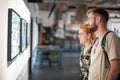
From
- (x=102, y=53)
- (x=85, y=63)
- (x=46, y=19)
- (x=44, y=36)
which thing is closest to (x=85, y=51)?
(x=85, y=63)

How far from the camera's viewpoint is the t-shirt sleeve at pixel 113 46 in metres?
2.67

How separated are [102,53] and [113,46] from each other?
0.49 feet

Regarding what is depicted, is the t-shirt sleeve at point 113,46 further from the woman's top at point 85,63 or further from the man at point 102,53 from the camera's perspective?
the woman's top at point 85,63

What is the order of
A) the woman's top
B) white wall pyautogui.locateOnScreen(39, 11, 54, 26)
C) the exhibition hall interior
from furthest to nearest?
1. white wall pyautogui.locateOnScreen(39, 11, 54, 26)
2. the woman's top
3. the exhibition hall interior

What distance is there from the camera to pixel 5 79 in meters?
3.29

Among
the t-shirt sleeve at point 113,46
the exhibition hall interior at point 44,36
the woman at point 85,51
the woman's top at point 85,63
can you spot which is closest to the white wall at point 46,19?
the exhibition hall interior at point 44,36

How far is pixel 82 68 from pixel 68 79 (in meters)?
4.52

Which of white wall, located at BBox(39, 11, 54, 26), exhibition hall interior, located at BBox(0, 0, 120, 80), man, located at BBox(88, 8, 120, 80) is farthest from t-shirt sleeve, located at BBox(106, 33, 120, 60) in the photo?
white wall, located at BBox(39, 11, 54, 26)

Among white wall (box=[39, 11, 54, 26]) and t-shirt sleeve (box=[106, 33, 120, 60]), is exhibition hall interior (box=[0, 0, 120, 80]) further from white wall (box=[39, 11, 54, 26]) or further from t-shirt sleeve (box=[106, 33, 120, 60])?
t-shirt sleeve (box=[106, 33, 120, 60])

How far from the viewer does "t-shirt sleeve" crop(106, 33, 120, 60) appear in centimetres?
267

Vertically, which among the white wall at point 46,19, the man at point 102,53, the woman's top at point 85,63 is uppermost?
the white wall at point 46,19

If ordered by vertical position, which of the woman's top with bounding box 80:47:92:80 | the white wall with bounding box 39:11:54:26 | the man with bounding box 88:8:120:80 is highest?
the white wall with bounding box 39:11:54:26

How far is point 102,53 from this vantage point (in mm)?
2773

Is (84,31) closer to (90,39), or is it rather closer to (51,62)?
(90,39)
